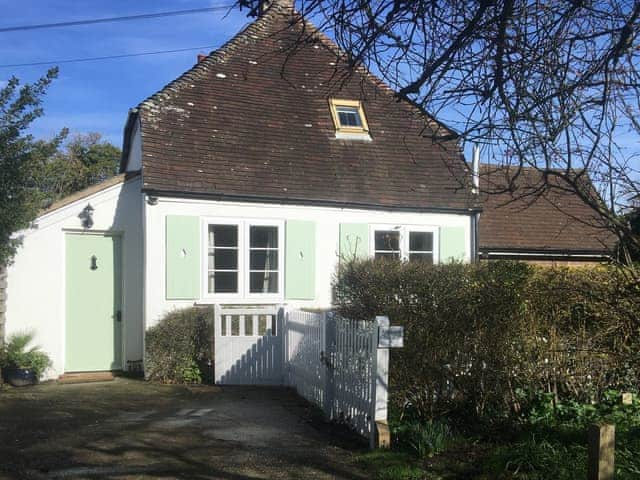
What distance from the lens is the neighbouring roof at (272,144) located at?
11.9 metres

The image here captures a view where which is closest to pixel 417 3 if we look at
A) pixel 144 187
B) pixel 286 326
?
pixel 286 326

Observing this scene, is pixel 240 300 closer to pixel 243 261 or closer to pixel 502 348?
pixel 243 261

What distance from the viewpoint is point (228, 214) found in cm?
1184

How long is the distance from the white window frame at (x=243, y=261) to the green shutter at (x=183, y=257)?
0.15 m

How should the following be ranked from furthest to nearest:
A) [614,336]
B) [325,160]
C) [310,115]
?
[310,115] < [325,160] < [614,336]

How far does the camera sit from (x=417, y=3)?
4559 millimetres

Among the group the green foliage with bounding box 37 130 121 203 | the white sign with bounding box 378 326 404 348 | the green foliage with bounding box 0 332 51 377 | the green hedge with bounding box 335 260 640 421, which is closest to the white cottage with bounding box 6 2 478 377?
the green foliage with bounding box 0 332 51 377

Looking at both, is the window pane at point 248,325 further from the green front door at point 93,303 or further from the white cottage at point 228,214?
the green front door at point 93,303

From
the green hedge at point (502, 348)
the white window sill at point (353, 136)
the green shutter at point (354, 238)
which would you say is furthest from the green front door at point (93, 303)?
the green hedge at point (502, 348)

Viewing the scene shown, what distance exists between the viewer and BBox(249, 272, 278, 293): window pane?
12227 millimetres

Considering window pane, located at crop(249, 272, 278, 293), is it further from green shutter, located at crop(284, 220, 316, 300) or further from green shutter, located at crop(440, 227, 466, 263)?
green shutter, located at crop(440, 227, 466, 263)

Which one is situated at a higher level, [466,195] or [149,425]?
[466,195]

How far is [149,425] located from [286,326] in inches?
120

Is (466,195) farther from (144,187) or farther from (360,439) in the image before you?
(360,439)
